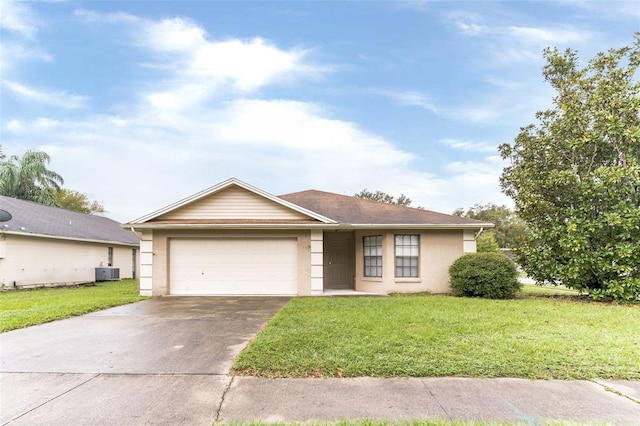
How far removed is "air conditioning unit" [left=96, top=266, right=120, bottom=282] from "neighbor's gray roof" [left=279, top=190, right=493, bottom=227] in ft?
37.5

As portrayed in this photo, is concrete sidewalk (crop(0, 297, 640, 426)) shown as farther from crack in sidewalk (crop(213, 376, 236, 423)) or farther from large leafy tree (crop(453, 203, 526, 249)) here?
large leafy tree (crop(453, 203, 526, 249))

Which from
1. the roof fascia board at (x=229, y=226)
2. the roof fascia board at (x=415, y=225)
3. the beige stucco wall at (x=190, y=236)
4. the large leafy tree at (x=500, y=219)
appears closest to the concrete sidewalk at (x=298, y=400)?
the roof fascia board at (x=229, y=226)

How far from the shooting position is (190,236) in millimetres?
12086

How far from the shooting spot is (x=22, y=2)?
8766 mm

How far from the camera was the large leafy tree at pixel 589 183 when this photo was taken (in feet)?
32.7

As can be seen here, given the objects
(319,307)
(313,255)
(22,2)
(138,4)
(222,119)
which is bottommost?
(319,307)

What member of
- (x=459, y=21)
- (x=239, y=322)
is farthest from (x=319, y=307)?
(x=459, y=21)

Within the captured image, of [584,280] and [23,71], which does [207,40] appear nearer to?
[23,71]

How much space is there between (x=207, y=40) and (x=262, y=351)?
1065 centimetres

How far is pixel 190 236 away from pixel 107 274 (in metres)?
10.2

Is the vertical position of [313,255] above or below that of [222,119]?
below

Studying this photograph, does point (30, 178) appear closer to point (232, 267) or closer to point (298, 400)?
point (232, 267)

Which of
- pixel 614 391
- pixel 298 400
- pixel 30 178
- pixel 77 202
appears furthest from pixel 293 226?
pixel 77 202

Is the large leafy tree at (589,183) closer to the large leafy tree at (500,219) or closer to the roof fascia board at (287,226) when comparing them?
the roof fascia board at (287,226)
